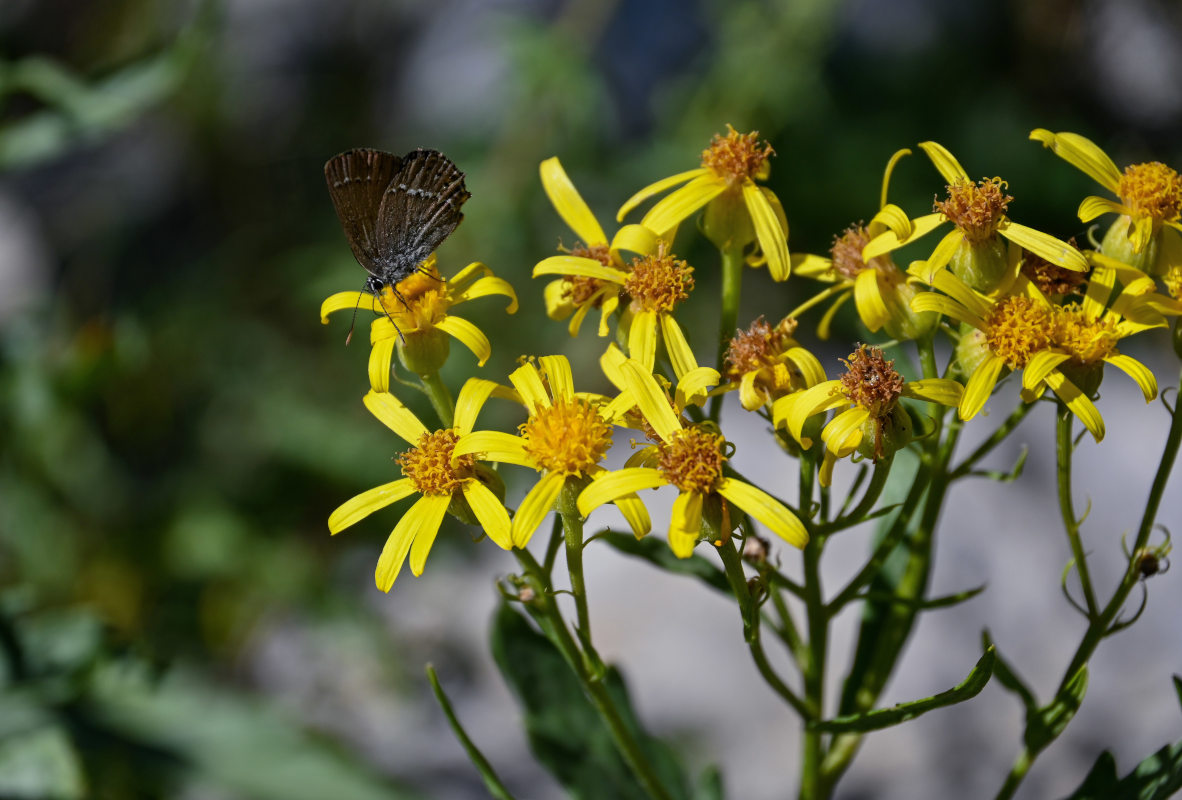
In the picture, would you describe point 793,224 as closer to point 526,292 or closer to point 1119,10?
point 526,292

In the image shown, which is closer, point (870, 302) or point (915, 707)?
point (915, 707)

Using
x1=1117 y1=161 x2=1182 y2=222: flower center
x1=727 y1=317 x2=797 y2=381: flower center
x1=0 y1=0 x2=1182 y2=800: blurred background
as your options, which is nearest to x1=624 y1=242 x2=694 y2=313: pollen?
x1=727 y1=317 x2=797 y2=381: flower center

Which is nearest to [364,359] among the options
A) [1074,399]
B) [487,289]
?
[487,289]

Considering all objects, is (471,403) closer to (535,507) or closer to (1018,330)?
(535,507)

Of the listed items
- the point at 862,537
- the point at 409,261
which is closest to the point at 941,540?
the point at 862,537

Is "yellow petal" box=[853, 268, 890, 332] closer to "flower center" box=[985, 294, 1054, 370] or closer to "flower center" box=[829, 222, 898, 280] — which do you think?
"flower center" box=[829, 222, 898, 280]

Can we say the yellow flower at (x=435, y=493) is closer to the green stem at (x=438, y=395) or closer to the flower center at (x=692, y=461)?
the green stem at (x=438, y=395)

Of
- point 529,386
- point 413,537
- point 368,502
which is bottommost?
point 413,537
